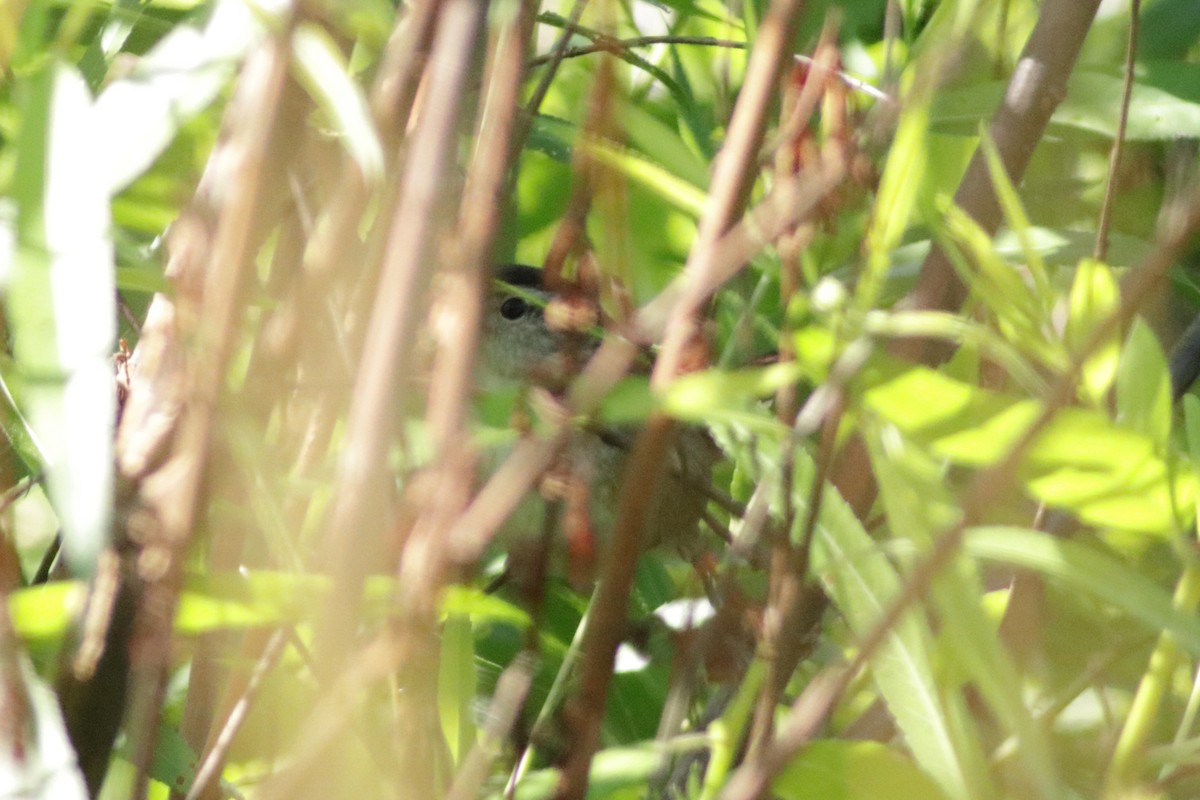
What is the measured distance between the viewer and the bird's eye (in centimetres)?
181

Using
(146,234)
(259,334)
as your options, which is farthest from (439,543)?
(146,234)

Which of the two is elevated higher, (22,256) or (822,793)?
(22,256)

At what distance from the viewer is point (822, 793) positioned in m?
0.59

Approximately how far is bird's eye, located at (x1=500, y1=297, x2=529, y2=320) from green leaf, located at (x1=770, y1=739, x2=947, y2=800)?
4.10ft

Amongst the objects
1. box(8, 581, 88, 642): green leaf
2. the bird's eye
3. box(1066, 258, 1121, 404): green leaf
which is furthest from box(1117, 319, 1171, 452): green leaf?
the bird's eye

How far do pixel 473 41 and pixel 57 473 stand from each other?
0.20 meters

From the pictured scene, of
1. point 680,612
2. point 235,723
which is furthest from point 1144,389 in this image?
point 680,612

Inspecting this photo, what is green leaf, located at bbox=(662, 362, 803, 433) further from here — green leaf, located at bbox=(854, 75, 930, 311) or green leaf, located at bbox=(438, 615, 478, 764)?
green leaf, located at bbox=(438, 615, 478, 764)

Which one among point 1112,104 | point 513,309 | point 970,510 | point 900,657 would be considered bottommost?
point 513,309

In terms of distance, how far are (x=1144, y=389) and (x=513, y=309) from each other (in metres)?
1.27

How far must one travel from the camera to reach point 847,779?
0.59 m

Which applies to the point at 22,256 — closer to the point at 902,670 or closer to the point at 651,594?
the point at 902,670

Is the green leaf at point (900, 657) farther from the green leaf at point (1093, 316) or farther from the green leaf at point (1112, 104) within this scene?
the green leaf at point (1112, 104)

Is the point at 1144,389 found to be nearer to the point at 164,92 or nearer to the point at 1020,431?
the point at 1020,431
